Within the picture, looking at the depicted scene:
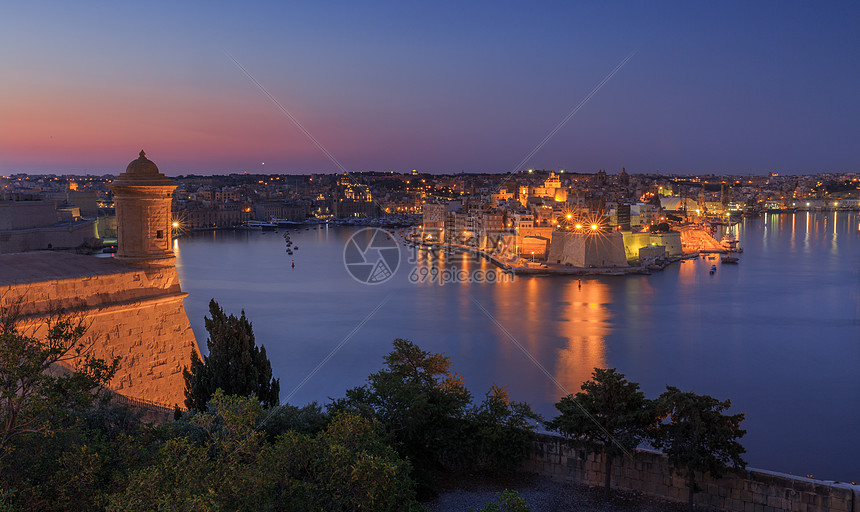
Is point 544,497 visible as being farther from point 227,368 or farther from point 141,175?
point 141,175

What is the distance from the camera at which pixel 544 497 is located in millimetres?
2734

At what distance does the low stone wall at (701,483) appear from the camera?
243 centimetres

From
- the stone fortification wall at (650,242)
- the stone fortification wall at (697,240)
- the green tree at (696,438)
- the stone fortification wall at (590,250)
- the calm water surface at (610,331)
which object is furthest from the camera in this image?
the stone fortification wall at (697,240)

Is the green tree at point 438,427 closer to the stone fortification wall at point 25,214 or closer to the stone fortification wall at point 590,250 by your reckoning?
the stone fortification wall at point 25,214

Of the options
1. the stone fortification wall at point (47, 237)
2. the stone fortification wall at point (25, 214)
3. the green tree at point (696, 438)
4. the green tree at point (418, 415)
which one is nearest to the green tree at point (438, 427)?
the green tree at point (418, 415)

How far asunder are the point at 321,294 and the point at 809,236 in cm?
2268

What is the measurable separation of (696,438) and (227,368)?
2157 millimetres

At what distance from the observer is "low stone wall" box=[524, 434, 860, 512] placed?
7.97 ft

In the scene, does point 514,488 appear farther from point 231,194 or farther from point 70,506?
point 231,194

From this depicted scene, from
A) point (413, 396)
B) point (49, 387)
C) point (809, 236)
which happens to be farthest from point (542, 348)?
point (809, 236)

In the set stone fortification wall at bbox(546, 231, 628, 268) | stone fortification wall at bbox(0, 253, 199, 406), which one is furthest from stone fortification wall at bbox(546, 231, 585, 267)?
stone fortification wall at bbox(0, 253, 199, 406)

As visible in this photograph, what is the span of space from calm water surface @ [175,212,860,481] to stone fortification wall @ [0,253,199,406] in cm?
304

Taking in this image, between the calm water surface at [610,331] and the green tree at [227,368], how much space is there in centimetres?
284

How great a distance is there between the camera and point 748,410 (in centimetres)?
595
